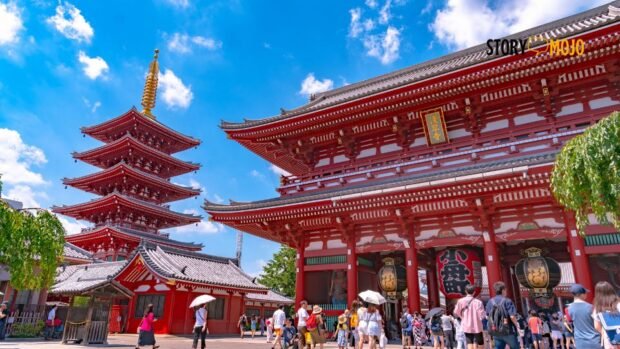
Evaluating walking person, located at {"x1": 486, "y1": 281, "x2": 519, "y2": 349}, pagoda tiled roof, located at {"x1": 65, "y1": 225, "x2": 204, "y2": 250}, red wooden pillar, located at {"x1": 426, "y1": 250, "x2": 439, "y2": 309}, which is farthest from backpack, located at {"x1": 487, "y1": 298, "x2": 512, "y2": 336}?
pagoda tiled roof, located at {"x1": 65, "y1": 225, "x2": 204, "y2": 250}

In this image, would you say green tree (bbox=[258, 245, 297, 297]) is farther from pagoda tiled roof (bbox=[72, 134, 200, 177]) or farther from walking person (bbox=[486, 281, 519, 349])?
walking person (bbox=[486, 281, 519, 349])

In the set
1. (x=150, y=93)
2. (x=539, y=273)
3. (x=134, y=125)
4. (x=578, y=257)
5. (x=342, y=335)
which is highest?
(x=150, y=93)

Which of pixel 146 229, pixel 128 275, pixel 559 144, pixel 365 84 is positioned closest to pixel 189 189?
pixel 146 229

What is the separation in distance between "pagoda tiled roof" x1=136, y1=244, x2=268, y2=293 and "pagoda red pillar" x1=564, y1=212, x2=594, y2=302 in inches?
704

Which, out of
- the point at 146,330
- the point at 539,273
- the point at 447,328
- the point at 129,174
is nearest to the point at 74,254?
the point at 129,174

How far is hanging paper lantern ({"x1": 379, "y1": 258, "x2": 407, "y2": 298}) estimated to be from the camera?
1645cm

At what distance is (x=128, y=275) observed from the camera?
2366 cm

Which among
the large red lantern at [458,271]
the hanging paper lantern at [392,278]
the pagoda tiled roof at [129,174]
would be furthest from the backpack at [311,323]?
the pagoda tiled roof at [129,174]

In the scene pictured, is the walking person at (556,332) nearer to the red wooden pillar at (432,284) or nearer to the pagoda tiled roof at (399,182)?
the pagoda tiled roof at (399,182)

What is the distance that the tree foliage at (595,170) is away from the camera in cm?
746

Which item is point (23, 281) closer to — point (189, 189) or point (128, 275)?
point (128, 275)

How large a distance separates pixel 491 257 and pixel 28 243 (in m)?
16.3

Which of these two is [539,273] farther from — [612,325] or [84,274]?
[84,274]

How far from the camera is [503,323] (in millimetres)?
7262
